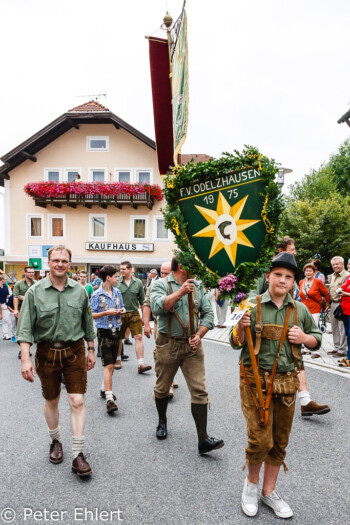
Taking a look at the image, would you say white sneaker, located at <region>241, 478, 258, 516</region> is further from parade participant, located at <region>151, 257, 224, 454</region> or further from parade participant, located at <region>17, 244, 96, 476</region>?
parade participant, located at <region>17, 244, 96, 476</region>

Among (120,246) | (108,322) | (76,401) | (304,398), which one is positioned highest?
(120,246)

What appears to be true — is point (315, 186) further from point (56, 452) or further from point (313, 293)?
point (56, 452)

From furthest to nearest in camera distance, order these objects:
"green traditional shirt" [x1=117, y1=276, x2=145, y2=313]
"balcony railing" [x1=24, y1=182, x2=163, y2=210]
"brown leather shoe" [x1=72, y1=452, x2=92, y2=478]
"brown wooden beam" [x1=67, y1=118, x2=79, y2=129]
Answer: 1. "brown wooden beam" [x1=67, y1=118, x2=79, y2=129]
2. "balcony railing" [x1=24, y1=182, x2=163, y2=210]
3. "green traditional shirt" [x1=117, y1=276, x2=145, y2=313]
4. "brown leather shoe" [x1=72, y1=452, x2=92, y2=478]

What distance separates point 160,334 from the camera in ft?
11.6

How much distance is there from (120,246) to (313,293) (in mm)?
18302

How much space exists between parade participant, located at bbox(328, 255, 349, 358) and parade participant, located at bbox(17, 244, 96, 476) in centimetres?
554

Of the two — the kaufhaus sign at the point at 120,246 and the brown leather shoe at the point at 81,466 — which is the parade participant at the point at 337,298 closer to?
the brown leather shoe at the point at 81,466

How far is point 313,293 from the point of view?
6.49m

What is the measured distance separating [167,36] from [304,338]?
3844 millimetres

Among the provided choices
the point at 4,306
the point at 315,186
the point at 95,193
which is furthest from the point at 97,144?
the point at 315,186

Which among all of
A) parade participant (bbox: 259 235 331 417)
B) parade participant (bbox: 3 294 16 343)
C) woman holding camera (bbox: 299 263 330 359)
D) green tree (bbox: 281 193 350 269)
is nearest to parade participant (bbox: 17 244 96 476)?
parade participant (bbox: 259 235 331 417)

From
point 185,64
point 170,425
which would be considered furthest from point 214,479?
point 185,64

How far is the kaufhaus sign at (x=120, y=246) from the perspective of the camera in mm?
23359

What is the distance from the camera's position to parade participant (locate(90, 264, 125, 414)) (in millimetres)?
4504
